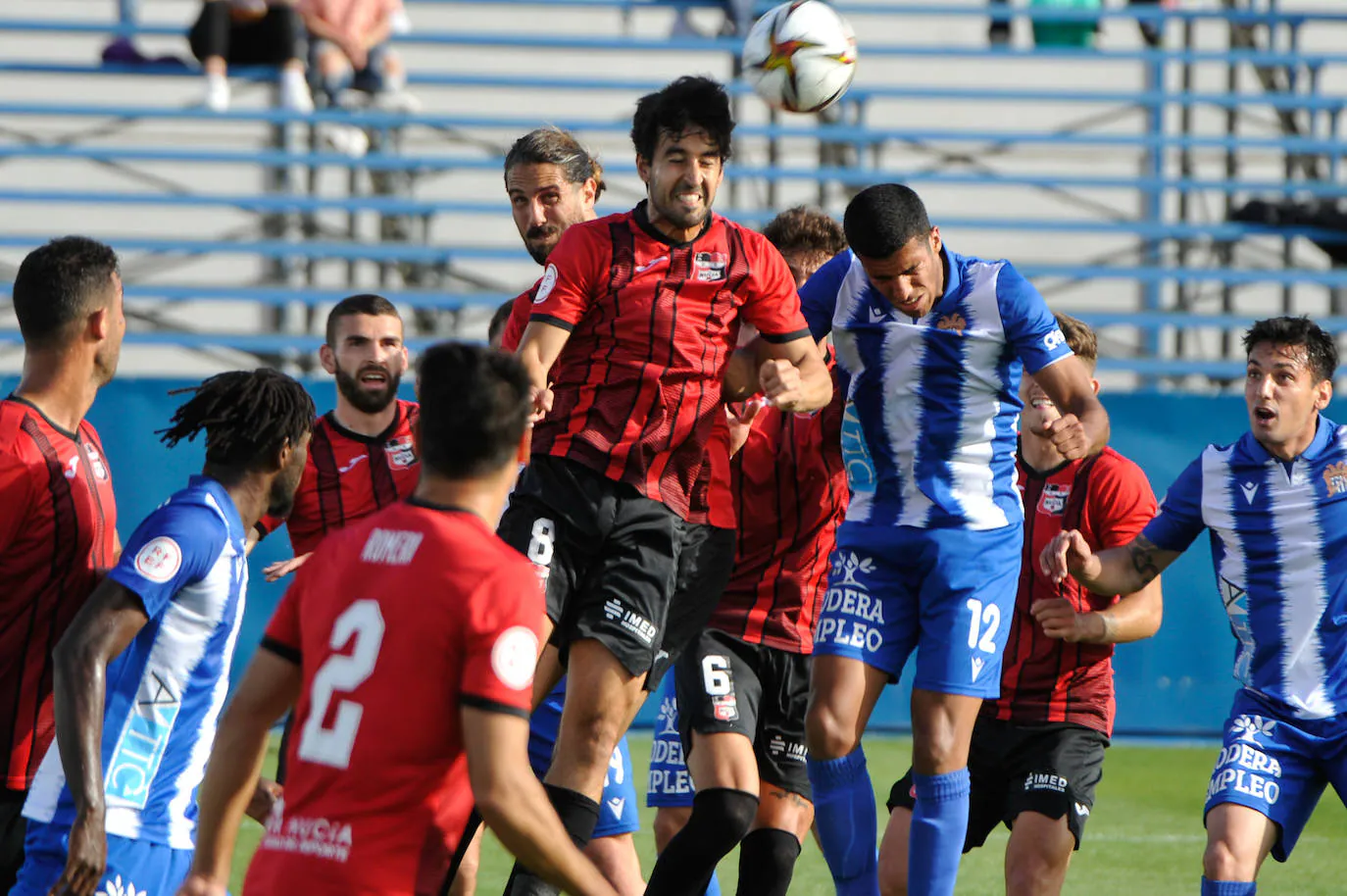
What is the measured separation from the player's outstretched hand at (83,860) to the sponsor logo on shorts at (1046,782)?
3.48m

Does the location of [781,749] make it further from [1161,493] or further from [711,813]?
[1161,493]

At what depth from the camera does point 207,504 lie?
4164 mm

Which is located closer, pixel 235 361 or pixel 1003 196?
pixel 235 361

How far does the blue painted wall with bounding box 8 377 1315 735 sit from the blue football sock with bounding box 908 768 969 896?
5.76 m

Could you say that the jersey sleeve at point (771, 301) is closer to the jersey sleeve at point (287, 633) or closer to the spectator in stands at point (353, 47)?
the jersey sleeve at point (287, 633)

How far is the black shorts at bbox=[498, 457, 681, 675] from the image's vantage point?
4.80 meters

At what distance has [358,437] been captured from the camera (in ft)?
20.3

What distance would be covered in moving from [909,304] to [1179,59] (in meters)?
10.2

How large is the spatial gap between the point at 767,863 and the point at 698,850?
0.58 meters

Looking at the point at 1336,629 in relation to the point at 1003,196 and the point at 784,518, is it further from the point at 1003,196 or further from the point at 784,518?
the point at 1003,196

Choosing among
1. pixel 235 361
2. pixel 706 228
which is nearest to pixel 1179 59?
pixel 235 361

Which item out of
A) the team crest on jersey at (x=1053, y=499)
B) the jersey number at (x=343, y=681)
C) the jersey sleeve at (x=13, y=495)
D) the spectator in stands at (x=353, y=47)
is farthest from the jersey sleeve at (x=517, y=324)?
the spectator in stands at (x=353, y=47)

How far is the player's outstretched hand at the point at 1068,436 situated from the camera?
521 cm

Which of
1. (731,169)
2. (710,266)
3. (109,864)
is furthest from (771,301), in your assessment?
(731,169)
